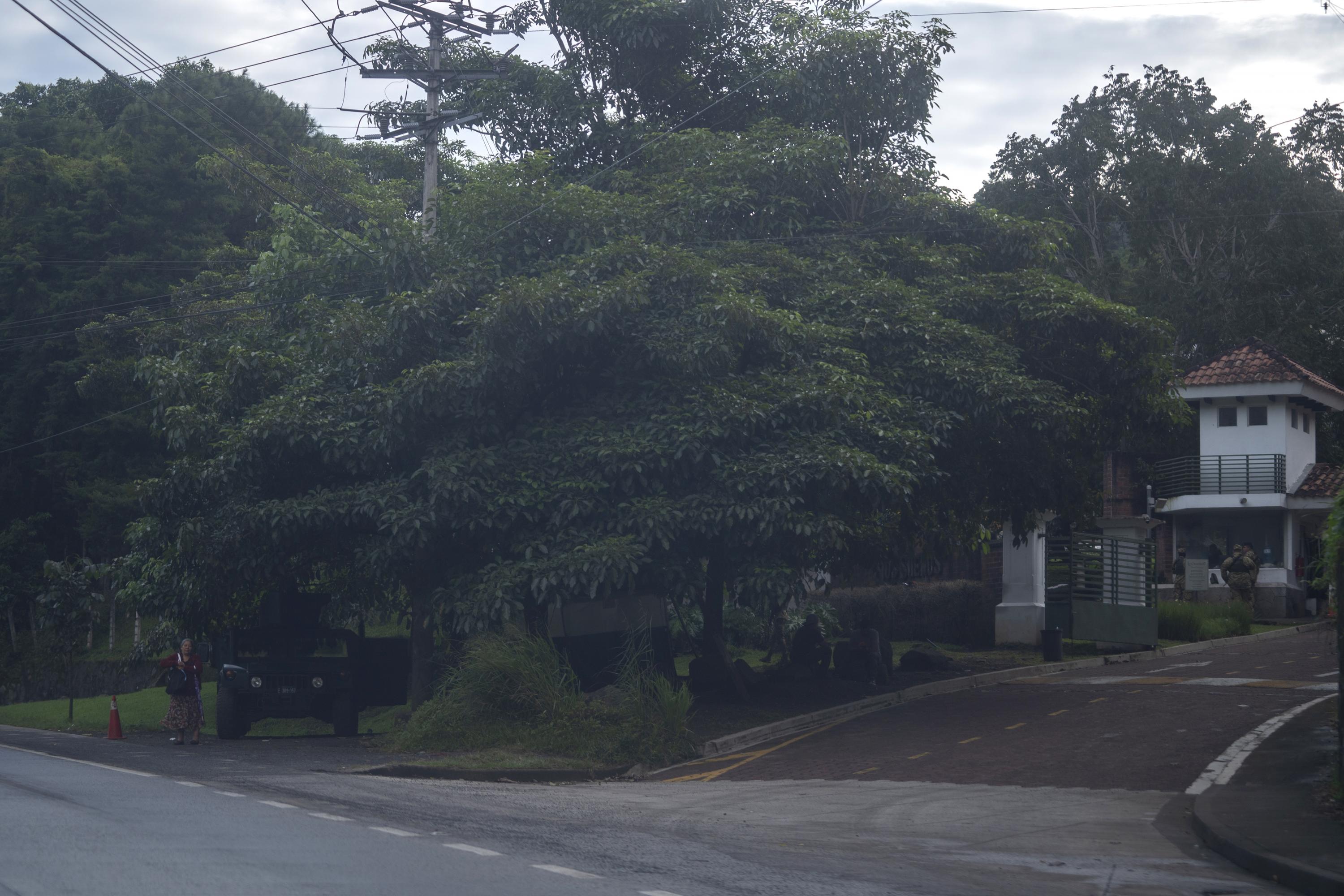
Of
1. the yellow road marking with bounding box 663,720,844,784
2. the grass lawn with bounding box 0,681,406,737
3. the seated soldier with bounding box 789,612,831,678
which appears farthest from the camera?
the seated soldier with bounding box 789,612,831,678

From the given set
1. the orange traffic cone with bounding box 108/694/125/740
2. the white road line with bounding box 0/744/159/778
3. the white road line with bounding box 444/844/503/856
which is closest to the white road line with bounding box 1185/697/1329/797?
the white road line with bounding box 444/844/503/856

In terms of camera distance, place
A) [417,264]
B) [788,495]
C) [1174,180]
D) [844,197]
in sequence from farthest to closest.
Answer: [1174,180] → [844,197] → [417,264] → [788,495]

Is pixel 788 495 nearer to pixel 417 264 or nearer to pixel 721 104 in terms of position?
pixel 417 264

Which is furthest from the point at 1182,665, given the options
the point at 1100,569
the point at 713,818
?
the point at 713,818

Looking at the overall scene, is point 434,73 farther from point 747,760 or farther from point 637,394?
point 747,760

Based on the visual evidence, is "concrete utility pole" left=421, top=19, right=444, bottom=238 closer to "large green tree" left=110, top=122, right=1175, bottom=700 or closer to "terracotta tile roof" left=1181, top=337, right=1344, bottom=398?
"large green tree" left=110, top=122, right=1175, bottom=700

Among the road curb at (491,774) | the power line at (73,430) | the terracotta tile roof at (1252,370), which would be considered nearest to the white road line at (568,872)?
the road curb at (491,774)

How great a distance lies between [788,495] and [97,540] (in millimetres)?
33983

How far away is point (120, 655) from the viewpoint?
4234 centimetres

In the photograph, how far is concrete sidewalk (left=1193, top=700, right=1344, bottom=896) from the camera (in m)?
8.02

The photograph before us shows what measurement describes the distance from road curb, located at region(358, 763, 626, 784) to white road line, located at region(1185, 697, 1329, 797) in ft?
21.1

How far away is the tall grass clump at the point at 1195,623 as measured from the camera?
28.1 metres

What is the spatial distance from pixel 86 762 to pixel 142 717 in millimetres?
10228

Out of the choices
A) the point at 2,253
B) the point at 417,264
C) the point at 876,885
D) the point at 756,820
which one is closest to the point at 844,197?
the point at 417,264
